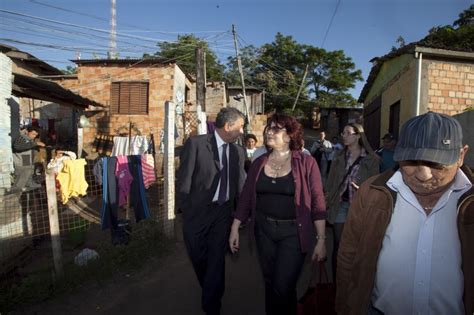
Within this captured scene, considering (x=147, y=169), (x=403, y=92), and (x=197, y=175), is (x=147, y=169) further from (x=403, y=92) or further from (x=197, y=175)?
(x=403, y=92)

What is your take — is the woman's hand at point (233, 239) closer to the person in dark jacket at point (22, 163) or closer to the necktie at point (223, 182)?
the necktie at point (223, 182)

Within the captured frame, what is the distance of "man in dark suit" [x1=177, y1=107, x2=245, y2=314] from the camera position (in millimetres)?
3209

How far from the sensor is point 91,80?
1498 cm

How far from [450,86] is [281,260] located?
7.27 meters

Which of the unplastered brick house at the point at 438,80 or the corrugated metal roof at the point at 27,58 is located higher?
the corrugated metal roof at the point at 27,58

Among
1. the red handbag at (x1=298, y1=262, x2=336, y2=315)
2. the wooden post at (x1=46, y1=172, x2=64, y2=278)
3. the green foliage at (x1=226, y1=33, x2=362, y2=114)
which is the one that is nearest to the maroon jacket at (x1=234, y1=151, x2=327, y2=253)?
the red handbag at (x1=298, y1=262, x2=336, y2=315)

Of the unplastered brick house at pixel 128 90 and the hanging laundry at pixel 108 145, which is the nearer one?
the unplastered brick house at pixel 128 90

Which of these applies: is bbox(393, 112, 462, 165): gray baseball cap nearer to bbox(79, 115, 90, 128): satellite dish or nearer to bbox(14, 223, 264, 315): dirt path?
bbox(14, 223, 264, 315): dirt path

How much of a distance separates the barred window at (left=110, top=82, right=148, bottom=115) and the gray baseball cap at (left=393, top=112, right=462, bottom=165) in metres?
14.4

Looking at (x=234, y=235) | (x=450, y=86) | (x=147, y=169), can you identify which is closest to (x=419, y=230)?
(x=234, y=235)

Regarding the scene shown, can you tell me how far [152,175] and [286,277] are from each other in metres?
3.67

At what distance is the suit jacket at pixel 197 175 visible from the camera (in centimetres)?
323

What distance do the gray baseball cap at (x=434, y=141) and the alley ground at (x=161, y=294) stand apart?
7.26 feet

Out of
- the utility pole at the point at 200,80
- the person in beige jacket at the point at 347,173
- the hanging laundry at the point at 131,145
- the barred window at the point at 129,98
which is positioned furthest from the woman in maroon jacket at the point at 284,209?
the barred window at the point at 129,98
